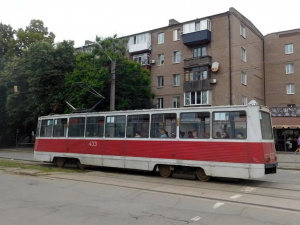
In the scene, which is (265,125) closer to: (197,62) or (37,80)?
(197,62)

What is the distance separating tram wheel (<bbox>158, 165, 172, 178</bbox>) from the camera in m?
12.3

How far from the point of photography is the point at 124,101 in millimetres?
28172

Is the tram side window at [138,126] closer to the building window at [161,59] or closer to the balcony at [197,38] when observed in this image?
the balcony at [197,38]

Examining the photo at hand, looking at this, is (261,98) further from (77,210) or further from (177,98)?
(77,210)

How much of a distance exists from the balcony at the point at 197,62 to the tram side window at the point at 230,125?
2229 centimetres


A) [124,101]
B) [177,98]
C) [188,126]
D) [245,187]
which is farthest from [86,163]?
[177,98]

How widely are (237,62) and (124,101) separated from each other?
13.1 meters

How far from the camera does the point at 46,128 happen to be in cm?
1722

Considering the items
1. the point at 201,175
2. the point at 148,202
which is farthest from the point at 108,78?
the point at 148,202

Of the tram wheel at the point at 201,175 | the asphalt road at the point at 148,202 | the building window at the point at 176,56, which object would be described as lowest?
the asphalt road at the point at 148,202

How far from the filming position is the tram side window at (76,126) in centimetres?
1527

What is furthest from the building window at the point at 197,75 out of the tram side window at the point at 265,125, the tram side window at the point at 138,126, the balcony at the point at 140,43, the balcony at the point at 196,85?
the tram side window at the point at 265,125

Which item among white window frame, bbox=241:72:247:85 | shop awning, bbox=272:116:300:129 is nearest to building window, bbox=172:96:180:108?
white window frame, bbox=241:72:247:85

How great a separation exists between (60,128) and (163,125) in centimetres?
669
